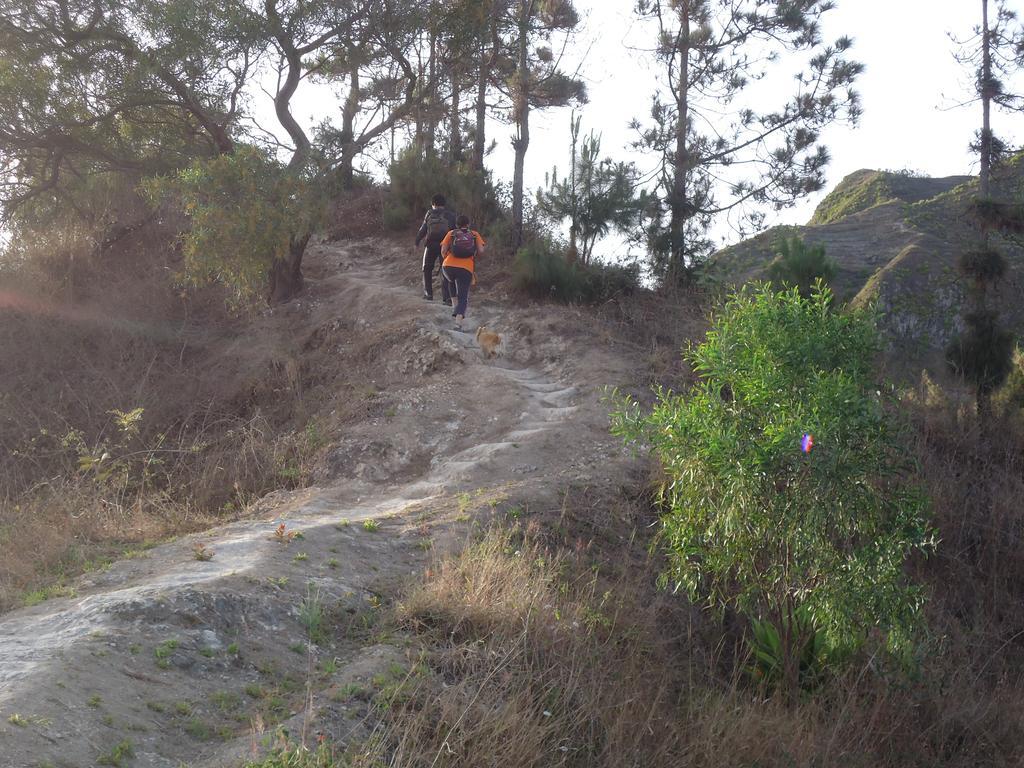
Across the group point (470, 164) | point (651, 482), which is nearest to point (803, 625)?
point (651, 482)

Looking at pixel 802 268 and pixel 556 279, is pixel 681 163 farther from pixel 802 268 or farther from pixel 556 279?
pixel 802 268

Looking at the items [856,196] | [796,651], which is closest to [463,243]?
[796,651]

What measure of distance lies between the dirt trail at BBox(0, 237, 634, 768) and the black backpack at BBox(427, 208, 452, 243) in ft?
5.69

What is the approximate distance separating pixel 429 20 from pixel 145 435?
8.08 m

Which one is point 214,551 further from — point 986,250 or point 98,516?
point 986,250

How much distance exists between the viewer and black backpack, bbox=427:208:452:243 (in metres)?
12.3

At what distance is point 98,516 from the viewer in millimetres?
6293

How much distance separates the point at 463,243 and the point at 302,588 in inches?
279

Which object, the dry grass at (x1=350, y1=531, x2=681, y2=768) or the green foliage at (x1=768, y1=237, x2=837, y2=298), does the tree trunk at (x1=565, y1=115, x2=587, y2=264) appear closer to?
the green foliage at (x1=768, y1=237, x2=837, y2=298)

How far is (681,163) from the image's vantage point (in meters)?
15.1

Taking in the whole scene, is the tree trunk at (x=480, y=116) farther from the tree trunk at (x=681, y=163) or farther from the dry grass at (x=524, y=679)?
the dry grass at (x=524, y=679)

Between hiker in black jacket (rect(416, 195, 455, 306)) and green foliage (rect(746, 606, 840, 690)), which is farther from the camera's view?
hiker in black jacket (rect(416, 195, 455, 306))

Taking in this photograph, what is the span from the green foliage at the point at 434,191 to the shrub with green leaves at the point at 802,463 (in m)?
12.1

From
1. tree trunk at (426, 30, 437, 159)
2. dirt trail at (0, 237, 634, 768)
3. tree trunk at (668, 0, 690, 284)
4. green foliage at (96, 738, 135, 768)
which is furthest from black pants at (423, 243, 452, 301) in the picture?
green foliage at (96, 738, 135, 768)
